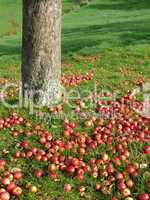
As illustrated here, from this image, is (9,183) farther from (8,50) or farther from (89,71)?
(8,50)

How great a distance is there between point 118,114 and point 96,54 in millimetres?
9989

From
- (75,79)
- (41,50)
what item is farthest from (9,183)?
(75,79)

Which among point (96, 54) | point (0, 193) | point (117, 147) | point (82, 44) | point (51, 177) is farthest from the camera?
point (82, 44)

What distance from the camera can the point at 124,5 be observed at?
154 feet

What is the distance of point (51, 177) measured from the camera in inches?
273

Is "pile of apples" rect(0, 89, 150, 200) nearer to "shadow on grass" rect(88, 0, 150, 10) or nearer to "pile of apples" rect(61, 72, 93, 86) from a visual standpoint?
"pile of apples" rect(61, 72, 93, 86)

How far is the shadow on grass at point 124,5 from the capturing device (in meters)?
44.4

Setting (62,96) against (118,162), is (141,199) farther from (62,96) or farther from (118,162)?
(62,96)

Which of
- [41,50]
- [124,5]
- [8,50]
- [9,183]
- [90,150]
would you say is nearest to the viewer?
[9,183]

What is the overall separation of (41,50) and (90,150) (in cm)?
304

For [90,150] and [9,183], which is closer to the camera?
[9,183]

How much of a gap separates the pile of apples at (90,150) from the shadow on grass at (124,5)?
35.3 m

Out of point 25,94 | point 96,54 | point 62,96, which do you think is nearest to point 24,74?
point 25,94

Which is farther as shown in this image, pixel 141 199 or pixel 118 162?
pixel 118 162
